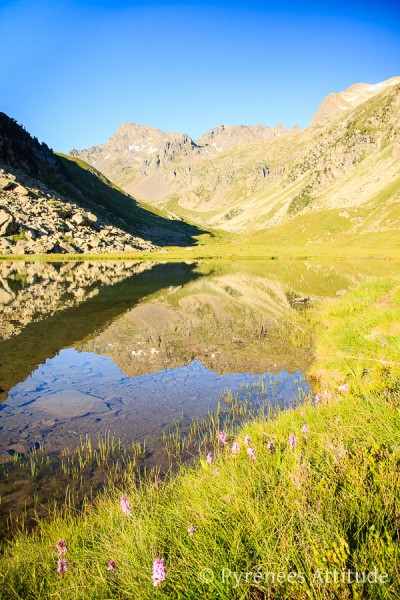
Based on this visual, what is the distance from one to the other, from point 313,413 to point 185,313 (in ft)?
78.0

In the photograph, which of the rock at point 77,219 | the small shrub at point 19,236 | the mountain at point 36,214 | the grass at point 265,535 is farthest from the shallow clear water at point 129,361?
the rock at point 77,219

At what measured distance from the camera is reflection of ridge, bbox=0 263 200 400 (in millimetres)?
16661

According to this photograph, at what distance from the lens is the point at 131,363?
18.1 meters

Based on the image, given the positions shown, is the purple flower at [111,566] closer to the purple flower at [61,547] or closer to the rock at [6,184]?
the purple flower at [61,547]

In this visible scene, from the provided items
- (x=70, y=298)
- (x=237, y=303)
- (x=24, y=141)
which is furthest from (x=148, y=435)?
(x=24, y=141)

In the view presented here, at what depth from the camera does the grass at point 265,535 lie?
287cm

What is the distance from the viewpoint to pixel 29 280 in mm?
50906

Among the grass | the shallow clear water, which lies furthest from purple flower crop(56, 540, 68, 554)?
the shallow clear water

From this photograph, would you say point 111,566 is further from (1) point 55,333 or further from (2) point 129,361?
(1) point 55,333

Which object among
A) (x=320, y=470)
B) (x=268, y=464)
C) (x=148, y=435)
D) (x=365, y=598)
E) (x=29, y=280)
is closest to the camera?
(x=365, y=598)

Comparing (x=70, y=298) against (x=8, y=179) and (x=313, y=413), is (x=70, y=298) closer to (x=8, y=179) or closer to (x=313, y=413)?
(x=313, y=413)

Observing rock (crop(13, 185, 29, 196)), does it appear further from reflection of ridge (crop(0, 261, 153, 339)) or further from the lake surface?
the lake surface

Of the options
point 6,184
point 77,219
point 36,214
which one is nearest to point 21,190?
point 6,184

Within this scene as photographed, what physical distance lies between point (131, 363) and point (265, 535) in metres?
15.3
